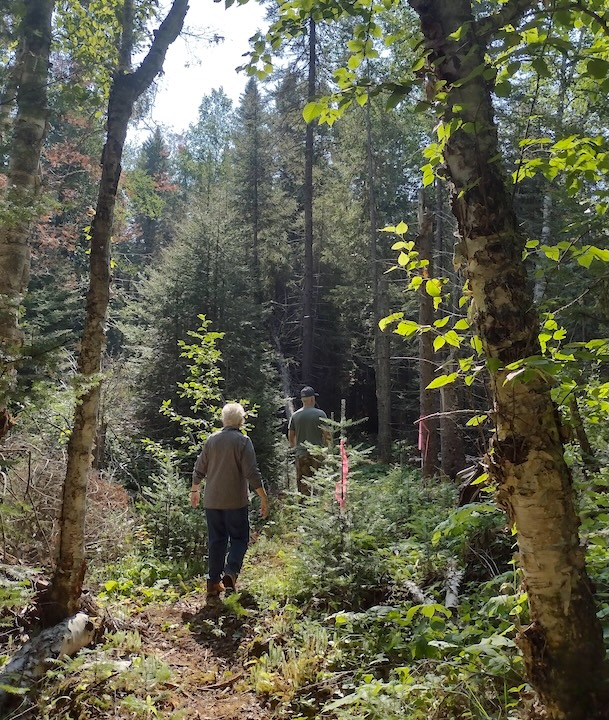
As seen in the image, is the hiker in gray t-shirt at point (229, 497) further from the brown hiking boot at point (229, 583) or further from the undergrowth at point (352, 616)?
the undergrowth at point (352, 616)

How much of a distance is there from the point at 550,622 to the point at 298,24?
292 cm

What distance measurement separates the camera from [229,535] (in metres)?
5.97

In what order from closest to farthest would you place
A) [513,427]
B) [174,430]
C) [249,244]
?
1. [513,427]
2. [174,430]
3. [249,244]

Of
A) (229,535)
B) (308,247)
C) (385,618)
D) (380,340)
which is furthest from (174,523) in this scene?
(308,247)

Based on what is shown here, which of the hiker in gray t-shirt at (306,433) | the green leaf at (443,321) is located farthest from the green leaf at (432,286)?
the hiker in gray t-shirt at (306,433)

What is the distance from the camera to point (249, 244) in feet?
78.7

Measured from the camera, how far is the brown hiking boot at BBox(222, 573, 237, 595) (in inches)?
227

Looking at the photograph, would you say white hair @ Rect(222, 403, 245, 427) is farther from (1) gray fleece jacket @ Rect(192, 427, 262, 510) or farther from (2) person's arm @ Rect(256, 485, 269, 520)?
(2) person's arm @ Rect(256, 485, 269, 520)

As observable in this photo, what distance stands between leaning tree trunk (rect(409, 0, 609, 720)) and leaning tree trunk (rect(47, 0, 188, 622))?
291 cm

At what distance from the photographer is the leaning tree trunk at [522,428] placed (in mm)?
2150

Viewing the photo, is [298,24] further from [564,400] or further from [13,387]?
[13,387]

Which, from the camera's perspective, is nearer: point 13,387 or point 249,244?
point 13,387

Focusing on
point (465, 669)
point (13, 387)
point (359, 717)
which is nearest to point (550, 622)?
point (465, 669)

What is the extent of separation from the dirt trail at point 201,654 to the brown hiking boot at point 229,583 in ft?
0.94
